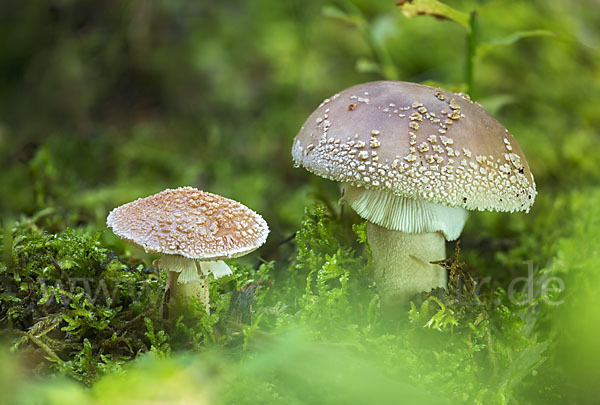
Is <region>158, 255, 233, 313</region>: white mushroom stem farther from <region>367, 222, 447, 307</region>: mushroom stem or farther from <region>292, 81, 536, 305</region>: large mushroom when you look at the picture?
<region>367, 222, 447, 307</region>: mushroom stem

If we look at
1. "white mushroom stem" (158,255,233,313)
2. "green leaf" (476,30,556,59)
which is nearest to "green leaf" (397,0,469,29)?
"green leaf" (476,30,556,59)

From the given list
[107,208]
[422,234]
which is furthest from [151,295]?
[107,208]

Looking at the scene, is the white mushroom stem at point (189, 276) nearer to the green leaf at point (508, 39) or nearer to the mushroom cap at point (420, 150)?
the mushroom cap at point (420, 150)

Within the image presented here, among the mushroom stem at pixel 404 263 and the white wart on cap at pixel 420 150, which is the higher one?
the white wart on cap at pixel 420 150

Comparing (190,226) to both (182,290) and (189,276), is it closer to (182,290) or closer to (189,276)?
(189,276)

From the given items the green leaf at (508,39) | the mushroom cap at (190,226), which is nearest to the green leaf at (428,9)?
the green leaf at (508,39)

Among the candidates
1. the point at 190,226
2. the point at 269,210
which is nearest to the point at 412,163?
the point at 190,226

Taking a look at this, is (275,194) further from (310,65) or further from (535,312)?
(535,312)
